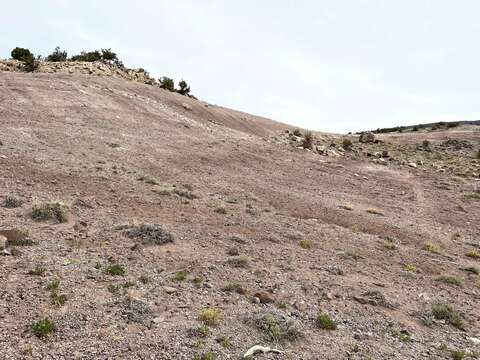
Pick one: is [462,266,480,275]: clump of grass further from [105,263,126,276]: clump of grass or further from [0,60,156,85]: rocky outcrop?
[0,60,156,85]: rocky outcrop

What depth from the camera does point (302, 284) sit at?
42.9 ft

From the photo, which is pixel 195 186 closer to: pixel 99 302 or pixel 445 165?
pixel 99 302

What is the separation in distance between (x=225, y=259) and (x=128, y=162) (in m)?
12.0

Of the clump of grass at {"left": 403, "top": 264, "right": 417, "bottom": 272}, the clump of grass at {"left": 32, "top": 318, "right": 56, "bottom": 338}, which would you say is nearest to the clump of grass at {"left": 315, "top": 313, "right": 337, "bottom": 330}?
the clump of grass at {"left": 403, "top": 264, "right": 417, "bottom": 272}

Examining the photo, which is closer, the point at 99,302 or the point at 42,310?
the point at 42,310

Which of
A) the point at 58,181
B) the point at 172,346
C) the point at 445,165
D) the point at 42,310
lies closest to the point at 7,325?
the point at 42,310

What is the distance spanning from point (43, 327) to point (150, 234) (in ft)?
19.3

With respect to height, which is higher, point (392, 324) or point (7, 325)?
point (392, 324)

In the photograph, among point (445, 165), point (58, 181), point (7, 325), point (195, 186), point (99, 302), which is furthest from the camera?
point (445, 165)

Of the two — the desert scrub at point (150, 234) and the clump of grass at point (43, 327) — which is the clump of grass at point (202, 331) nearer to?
the clump of grass at point (43, 327)

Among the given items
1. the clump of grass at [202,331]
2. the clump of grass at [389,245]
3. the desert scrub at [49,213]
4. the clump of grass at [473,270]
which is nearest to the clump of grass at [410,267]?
the clump of grass at [389,245]

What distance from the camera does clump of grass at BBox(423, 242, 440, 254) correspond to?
1813 cm

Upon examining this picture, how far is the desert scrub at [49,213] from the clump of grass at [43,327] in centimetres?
607

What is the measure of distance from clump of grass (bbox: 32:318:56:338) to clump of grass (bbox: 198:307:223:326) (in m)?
3.16
